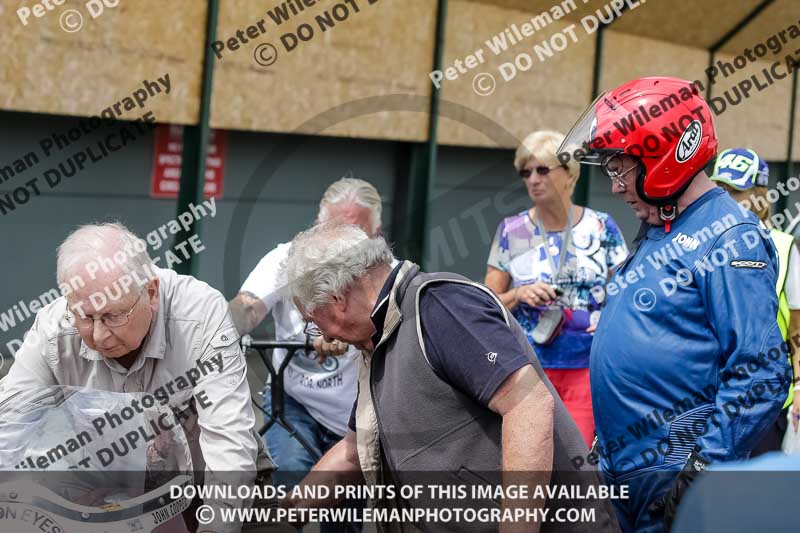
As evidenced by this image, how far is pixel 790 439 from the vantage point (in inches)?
180

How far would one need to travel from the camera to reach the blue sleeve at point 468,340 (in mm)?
2836

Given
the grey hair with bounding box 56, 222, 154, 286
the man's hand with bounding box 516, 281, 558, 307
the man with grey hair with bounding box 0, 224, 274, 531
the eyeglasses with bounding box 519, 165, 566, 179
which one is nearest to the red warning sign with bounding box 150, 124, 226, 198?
the eyeglasses with bounding box 519, 165, 566, 179

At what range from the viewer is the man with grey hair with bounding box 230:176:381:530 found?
4.66m

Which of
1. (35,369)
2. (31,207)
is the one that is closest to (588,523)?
(35,369)

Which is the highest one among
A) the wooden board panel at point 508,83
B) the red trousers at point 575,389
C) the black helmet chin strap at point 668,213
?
the wooden board panel at point 508,83

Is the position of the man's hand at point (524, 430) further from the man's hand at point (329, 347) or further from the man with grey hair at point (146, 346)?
the man's hand at point (329, 347)

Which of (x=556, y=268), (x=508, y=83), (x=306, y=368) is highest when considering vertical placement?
(x=508, y=83)

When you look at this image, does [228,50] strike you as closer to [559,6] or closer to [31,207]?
[31,207]

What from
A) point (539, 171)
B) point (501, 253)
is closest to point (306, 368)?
point (501, 253)

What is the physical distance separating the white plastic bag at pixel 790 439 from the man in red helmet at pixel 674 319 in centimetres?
Answer: 130

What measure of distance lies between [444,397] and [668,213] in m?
1.11

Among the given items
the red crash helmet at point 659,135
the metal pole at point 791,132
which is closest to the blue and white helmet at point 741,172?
the red crash helmet at point 659,135

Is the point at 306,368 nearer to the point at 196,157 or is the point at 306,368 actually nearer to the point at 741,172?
the point at 741,172

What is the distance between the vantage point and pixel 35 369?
3.30 m
